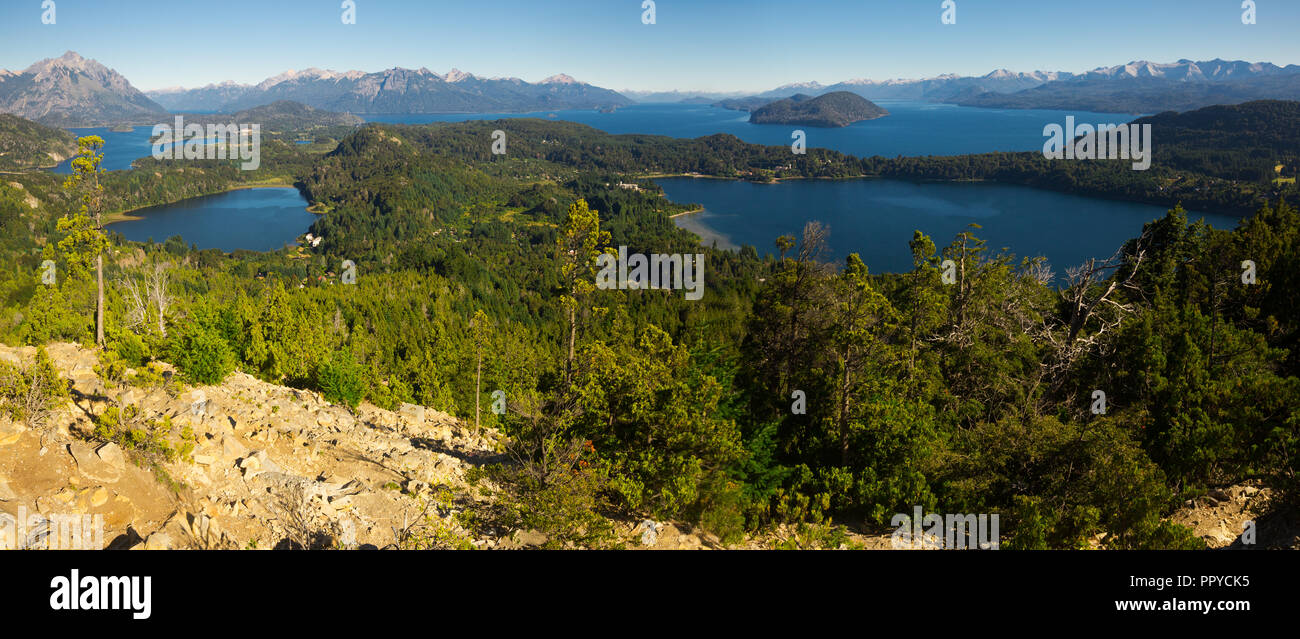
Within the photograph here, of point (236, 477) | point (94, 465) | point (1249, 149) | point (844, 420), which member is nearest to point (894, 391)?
point (844, 420)

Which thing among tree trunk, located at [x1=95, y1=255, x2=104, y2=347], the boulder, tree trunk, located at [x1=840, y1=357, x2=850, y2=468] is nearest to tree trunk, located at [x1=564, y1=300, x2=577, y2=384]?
tree trunk, located at [x1=840, y1=357, x2=850, y2=468]

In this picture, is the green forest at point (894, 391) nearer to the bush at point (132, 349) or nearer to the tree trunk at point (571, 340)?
the tree trunk at point (571, 340)

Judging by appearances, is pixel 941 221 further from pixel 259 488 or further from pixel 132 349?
pixel 259 488

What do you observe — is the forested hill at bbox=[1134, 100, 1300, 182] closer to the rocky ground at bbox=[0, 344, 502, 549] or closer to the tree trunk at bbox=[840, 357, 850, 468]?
the tree trunk at bbox=[840, 357, 850, 468]

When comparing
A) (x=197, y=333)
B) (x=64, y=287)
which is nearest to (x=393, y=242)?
(x=64, y=287)

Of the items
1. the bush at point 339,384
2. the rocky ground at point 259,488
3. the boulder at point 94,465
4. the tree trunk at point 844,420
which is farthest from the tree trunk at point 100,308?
the tree trunk at point 844,420

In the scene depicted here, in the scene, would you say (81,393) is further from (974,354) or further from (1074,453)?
(974,354)
